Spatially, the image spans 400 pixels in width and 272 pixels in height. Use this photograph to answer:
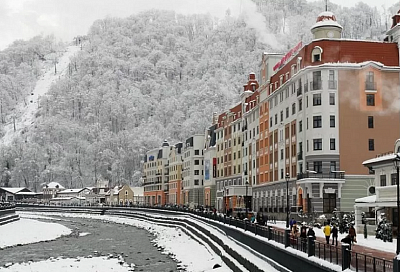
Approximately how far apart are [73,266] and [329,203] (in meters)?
31.0

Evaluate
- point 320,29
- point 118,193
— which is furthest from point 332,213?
point 118,193

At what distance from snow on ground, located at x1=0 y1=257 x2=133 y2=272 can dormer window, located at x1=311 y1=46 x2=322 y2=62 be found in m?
32.7

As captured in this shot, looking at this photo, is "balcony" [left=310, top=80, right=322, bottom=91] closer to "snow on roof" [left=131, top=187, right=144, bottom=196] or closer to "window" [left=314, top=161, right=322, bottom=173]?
"window" [left=314, top=161, right=322, bottom=173]

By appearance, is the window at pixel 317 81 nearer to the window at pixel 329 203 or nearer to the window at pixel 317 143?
the window at pixel 317 143

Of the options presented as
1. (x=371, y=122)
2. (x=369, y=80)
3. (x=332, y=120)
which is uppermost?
(x=369, y=80)

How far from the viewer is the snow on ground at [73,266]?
131ft

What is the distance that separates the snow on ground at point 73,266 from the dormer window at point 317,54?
1287 inches

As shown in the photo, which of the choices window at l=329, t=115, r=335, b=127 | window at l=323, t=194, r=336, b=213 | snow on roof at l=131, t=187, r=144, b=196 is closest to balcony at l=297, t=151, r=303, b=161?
window at l=329, t=115, r=335, b=127

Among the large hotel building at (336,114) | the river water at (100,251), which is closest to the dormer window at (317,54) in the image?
the large hotel building at (336,114)

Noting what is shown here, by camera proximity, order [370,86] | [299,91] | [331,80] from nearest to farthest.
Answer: [331,80] → [370,86] → [299,91]

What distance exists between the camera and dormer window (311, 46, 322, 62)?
64062mm

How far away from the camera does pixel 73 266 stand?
41.8 meters

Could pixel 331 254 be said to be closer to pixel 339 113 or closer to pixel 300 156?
pixel 339 113

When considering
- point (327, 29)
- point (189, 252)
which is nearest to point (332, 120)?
point (327, 29)
